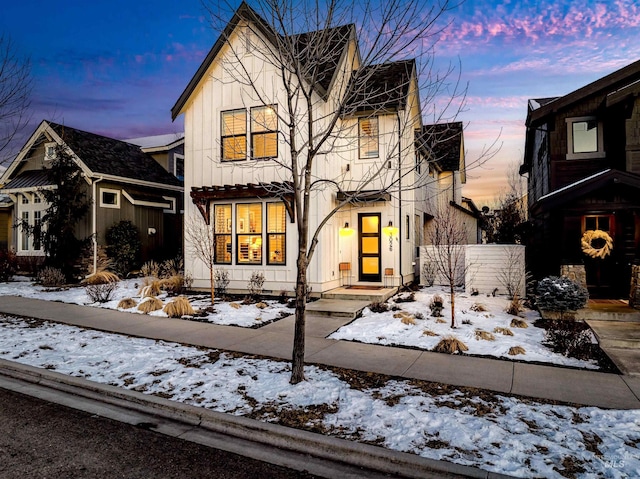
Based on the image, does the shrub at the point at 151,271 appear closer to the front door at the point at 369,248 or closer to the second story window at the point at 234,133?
the second story window at the point at 234,133

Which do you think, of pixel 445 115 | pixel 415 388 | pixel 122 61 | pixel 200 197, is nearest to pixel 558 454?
pixel 415 388

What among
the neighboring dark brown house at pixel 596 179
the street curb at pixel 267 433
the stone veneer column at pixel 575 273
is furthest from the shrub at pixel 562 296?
the street curb at pixel 267 433

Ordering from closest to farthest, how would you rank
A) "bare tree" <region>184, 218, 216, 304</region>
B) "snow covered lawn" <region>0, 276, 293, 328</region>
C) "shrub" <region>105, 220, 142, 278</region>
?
"snow covered lawn" <region>0, 276, 293, 328</region> < "bare tree" <region>184, 218, 216, 304</region> < "shrub" <region>105, 220, 142, 278</region>

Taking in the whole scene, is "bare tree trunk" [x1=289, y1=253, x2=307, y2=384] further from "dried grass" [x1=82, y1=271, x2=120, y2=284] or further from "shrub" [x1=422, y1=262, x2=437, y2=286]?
"dried grass" [x1=82, y1=271, x2=120, y2=284]

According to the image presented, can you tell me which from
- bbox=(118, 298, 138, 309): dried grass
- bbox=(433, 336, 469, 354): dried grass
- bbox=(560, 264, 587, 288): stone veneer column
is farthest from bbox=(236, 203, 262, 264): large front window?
bbox=(560, 264, 587, 288): stone veneer column

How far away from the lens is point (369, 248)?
548 inches

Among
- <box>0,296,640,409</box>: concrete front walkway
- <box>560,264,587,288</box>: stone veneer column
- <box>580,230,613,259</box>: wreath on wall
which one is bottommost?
<box>0,296,640,409</box>: concrete front walkway

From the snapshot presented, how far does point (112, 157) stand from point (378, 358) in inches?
703

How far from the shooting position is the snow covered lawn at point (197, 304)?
31.0 feet

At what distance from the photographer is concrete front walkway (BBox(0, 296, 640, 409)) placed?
5.11 m

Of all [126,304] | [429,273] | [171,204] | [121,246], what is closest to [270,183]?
[126,304]

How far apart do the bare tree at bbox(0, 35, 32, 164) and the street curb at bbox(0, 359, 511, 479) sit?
679 cm

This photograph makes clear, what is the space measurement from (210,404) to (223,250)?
8.95m

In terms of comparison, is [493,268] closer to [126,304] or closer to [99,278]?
[126,304]
